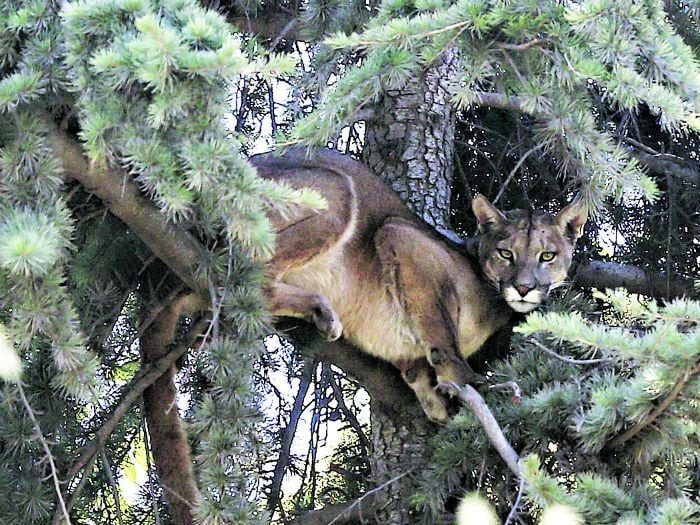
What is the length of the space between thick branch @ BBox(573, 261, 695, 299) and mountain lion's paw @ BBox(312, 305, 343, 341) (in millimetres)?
1266

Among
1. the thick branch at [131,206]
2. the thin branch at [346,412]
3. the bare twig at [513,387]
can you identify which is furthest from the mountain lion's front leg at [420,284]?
the thick branch at [131,206]

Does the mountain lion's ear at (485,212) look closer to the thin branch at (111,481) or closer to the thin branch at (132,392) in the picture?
the thin branch at (132,392)

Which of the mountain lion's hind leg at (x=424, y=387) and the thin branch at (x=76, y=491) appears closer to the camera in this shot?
the thin branch at (x=76, y=491)

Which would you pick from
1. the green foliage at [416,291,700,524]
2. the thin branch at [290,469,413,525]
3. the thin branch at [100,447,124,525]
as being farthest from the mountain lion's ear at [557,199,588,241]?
the thin branch at [100,447,124,525]

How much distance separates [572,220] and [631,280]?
1.23 feet

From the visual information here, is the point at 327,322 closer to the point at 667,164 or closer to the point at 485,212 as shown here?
the point at 485,212

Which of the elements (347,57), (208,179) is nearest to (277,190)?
(208,179)

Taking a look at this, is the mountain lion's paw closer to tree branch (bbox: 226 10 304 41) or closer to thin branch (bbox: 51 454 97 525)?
thin branch (bbox: 51 454 97 525)

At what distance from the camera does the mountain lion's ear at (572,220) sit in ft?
15.0

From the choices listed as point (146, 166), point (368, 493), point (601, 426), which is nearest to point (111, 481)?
point (368, 493)

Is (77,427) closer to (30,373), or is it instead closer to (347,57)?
(30,373)

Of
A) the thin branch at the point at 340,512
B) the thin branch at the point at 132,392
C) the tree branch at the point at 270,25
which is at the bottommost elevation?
the thin branch at the point at 340,512

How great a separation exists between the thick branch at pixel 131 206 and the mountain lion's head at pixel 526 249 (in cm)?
183

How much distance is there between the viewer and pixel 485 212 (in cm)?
471
